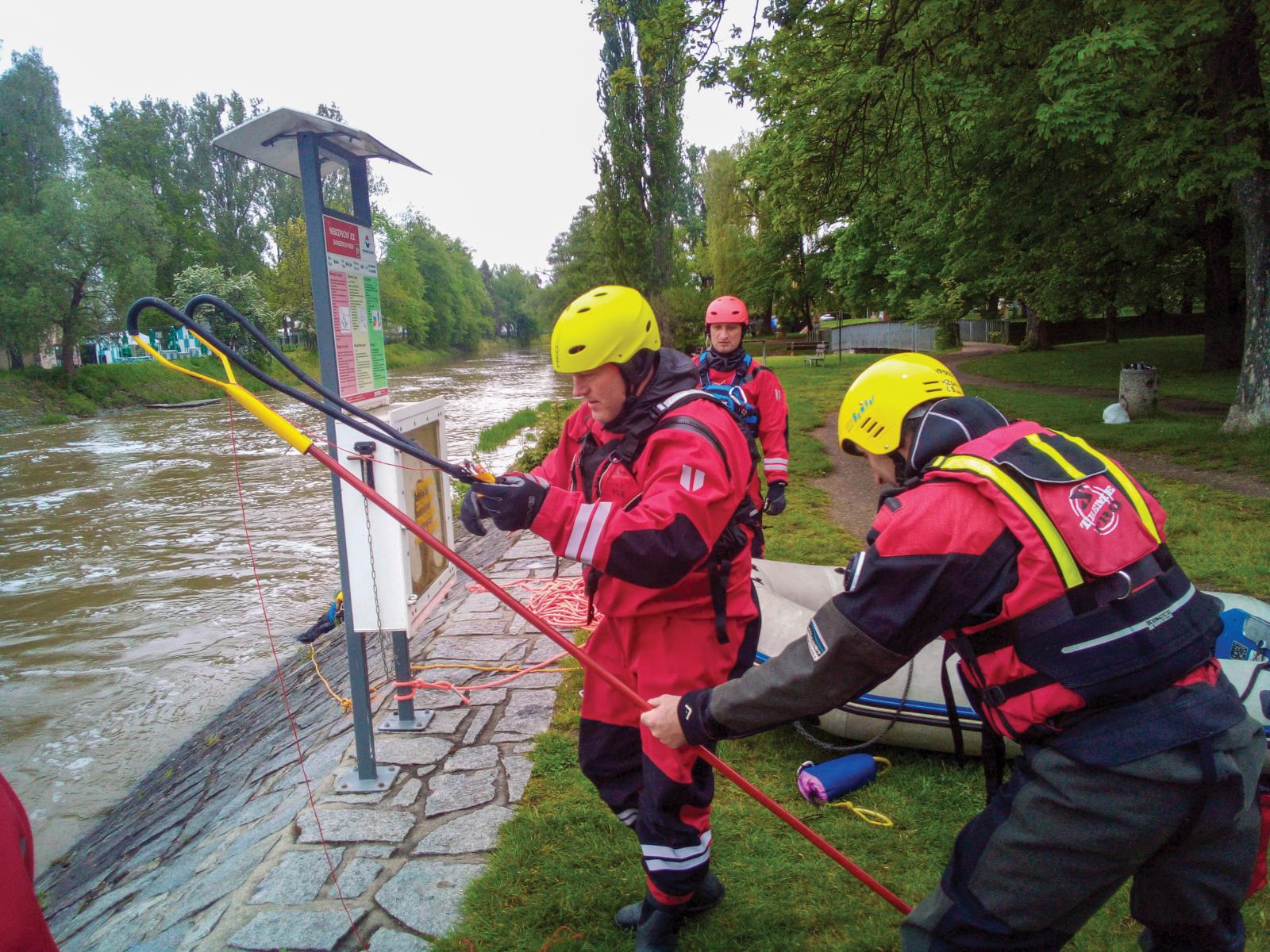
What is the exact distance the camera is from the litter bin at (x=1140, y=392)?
44.5ft

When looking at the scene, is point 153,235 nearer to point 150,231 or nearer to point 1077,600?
point 150,231

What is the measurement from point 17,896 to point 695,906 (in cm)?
207

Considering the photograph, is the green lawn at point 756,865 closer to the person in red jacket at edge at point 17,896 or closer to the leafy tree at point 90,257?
the person in red jacket at edge at point 17,896

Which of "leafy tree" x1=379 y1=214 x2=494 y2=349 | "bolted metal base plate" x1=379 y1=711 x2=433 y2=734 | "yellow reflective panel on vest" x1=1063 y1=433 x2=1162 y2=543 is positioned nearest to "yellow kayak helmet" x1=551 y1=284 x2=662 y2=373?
"yellow reflective panel on vest" x1=1063 y1=433 x2=1162 y2=543

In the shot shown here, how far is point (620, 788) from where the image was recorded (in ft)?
9.29

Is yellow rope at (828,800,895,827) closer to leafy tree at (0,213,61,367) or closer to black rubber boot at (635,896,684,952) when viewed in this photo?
black rubber boot at (635,896,684,952)

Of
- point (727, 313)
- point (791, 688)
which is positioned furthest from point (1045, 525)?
point (727, 313)

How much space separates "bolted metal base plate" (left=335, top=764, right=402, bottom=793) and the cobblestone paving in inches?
1.4

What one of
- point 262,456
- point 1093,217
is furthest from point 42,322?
point 1093,217

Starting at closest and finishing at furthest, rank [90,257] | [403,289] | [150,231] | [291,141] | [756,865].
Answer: [756,865]
[291,141]
[90,257]
[150,231]
[403,289]

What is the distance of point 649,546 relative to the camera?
7.52ft

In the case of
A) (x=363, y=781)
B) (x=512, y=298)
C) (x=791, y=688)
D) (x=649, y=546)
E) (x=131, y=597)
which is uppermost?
(x=512, y=298)

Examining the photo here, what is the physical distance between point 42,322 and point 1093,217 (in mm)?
34906

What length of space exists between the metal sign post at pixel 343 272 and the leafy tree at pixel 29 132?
1636 inches
